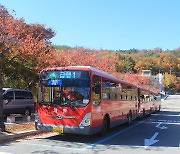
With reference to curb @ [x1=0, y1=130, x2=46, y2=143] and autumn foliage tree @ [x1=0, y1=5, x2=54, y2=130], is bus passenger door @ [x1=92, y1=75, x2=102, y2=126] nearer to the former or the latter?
curb @ [x1=0, y1=130, x2=46, y2=143]

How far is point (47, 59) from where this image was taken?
25141mm

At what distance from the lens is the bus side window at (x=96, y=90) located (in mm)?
12489

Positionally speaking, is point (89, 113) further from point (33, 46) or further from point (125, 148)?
point (33, 46)

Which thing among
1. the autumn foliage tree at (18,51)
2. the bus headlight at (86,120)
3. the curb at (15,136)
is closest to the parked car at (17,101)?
the autumn foliage tree at (18,51)

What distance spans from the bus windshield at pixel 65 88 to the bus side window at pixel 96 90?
0.41 meters

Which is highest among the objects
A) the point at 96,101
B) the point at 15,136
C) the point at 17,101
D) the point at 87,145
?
the point at 96,101

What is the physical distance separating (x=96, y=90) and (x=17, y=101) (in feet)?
32.5

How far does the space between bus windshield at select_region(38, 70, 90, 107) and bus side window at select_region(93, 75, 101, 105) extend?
0.41 meters

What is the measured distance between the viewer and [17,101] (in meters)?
21.1

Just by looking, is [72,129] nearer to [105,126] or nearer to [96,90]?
[96,90]

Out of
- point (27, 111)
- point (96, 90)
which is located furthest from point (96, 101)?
point (27, 111)

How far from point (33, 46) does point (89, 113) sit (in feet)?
42.7

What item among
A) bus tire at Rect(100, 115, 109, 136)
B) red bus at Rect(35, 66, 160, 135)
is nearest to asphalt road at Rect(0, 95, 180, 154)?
bus tire at Rect(100, 115, 109, 136)

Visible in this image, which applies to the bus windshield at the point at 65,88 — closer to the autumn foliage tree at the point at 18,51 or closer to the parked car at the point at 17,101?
the autumn foliage tree at the point at 18,51
